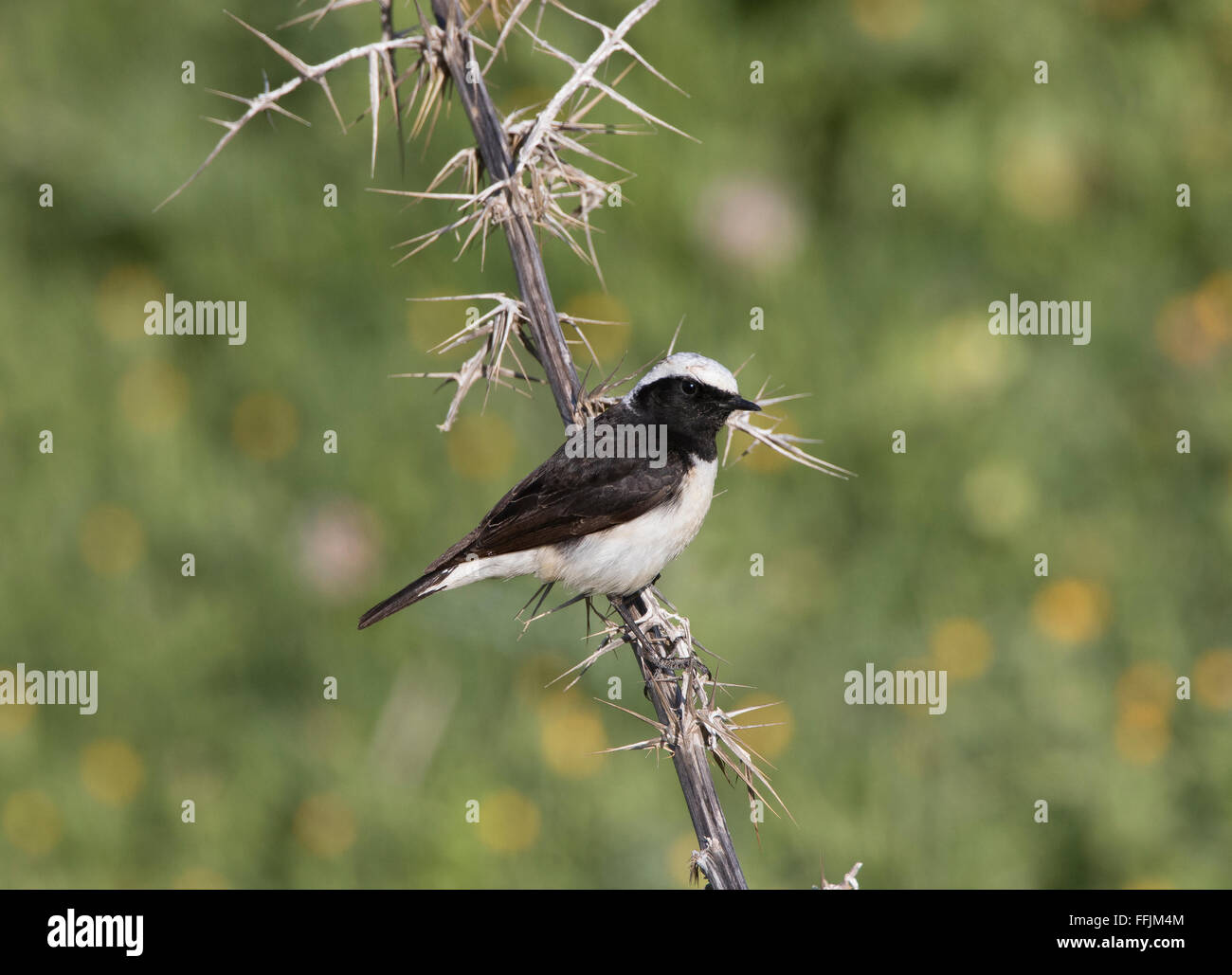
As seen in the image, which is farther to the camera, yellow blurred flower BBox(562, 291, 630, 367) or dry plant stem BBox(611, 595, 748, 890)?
yellow blurred flower BBox(562, 291, 630, 367)

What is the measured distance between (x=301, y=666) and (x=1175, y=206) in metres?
5.81

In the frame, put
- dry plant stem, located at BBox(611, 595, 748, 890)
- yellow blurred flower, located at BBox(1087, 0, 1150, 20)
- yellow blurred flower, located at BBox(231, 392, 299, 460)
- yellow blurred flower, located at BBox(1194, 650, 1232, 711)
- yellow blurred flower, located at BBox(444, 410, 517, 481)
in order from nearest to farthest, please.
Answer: dry plant stem, located at BBox(611, 595, 748, 890)
yellow blurred flower, located at BBox(1194, 650, 1232, 711)
yellow blurred flower, located at BBox(444, 410, 517, 481)
yellow blurred flower, located at BBox(231, 392, 299, 460)
yellow blurred flower, located at BBox(1087, 0, 1150, 20)

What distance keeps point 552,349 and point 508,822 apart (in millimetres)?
3620

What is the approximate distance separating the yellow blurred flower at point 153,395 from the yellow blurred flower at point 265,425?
372mm

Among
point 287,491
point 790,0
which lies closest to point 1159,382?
point 790,0

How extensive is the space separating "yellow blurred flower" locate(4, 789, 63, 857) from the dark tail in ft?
12.4

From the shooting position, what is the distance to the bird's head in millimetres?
3887

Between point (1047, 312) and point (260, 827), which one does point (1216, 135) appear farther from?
point (260, 827)

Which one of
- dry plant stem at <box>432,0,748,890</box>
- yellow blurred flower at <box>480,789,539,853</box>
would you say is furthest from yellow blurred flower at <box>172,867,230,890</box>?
dry plant stem at <box>432,0,748,890</box>

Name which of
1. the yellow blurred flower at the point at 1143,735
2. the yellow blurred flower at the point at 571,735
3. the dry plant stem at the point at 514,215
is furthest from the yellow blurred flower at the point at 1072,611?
the dry plant stem at the point at 514,215

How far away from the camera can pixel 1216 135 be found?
24.4 ft

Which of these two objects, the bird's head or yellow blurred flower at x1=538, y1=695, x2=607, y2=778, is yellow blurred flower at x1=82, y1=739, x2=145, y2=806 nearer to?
yellow blurred flower at x1=538, y1=695, x2=607, y2=778

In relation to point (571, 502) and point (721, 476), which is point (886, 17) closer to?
point (721, 476)

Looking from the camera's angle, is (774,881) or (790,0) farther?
(790,0)
